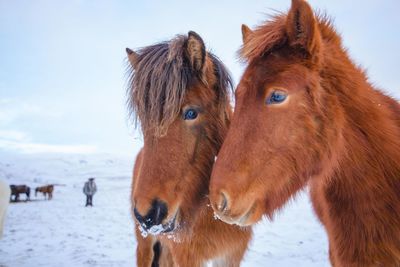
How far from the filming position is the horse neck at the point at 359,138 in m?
2.08

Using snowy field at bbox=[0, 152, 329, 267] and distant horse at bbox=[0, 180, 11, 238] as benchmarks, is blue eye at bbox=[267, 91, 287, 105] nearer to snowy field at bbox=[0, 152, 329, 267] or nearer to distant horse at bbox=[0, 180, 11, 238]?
snowy field at bbox=[0, 152, 329, 267]

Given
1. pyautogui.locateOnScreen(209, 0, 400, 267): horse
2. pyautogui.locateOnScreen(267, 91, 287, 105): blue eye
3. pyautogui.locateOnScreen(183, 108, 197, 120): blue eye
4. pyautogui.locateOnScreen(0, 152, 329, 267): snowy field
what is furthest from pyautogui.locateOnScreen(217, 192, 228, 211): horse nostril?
pyautogui.locateOnScreen(0, 152, 329, 267): snowy field

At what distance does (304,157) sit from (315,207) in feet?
3.94

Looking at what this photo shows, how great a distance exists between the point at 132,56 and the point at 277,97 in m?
1.79

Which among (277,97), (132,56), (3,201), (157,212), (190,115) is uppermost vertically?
(132,56)

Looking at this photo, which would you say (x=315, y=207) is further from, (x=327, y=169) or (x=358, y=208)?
(x=327, y=169)

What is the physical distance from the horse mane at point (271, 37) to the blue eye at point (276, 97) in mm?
307

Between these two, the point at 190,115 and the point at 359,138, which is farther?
the point at 190,115

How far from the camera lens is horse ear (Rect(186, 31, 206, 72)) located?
2.69m

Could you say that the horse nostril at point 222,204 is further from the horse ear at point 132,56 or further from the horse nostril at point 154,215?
the horse ear at point 132,56

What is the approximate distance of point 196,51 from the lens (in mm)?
2750

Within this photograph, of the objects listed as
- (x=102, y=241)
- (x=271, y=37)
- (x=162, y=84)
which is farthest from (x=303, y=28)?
(x=102, y=241)

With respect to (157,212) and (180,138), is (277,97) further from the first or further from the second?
(157,212)

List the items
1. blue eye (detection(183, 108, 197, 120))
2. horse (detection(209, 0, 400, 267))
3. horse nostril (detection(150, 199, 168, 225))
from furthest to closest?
blue eye (detection(183, 108, 197, 120)) < horse nostril (detection(150, 199, 168, 225)) < horse (detection(209, 0, 400, 267))
